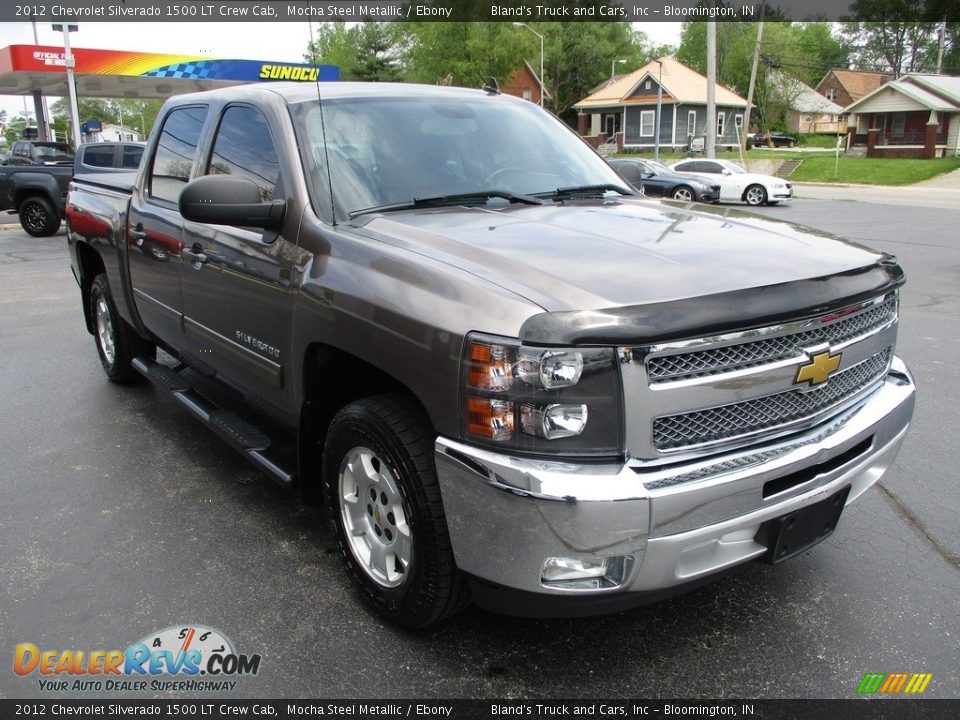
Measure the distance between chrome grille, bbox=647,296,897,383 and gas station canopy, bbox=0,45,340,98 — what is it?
2449 centimetres

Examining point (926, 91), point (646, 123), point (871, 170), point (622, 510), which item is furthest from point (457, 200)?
point (646, 123)

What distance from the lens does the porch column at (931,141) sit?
155ft

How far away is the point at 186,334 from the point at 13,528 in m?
1.21

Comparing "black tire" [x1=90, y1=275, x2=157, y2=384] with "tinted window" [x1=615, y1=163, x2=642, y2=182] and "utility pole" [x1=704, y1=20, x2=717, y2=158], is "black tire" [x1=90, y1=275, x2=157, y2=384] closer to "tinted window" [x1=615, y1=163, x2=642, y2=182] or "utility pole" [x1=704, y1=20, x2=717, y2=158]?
"tinted window" [x1=615, y1=163, x2=642, y2=182]

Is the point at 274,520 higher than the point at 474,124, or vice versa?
the point at 474,124

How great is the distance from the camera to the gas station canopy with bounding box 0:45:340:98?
25078mm

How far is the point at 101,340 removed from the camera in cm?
594

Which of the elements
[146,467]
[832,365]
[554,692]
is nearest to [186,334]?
[146,467]

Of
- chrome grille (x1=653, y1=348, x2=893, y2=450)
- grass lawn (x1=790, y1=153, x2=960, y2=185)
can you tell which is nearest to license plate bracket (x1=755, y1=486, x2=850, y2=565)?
chrome grille (x1=653, y1=348, x2=893, y2=450)

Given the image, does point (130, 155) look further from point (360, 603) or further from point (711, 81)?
point (711, 81)

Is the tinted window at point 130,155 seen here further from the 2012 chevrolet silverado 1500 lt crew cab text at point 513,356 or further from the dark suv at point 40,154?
the 2012 chevrolet silverado 1500 lt crew cab text at point 513,356

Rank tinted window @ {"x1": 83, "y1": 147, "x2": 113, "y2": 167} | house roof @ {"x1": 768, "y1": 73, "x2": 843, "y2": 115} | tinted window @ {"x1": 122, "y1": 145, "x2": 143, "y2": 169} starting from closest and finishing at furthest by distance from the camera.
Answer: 1. tinted window @ {"x1": 83, "y1": 147, "x2": 113, "y2": 167}
2. tinted window @ {"x1": 122, "y1": 145, "x2": 143, "y2": 169}
3. house roof @ {"x1": 768, "y1": 73, "x2": 843, "y2": 115}

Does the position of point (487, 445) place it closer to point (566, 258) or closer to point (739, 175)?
point (566, 258)

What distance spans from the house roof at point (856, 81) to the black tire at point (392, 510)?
9387 centimetres
